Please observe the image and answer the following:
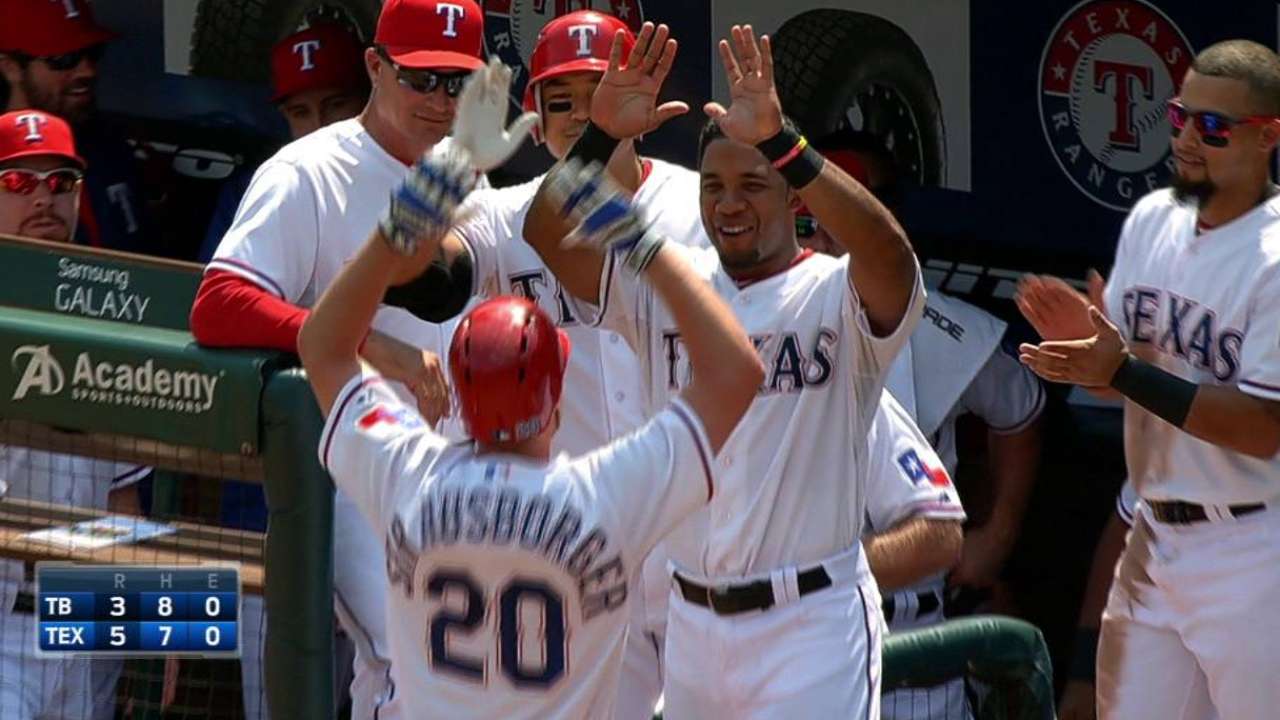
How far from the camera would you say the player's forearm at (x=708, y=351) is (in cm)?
334

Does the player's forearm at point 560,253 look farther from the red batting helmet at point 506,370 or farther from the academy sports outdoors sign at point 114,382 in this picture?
the red batting helmet at point 506,370

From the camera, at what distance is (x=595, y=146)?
4.02 meters

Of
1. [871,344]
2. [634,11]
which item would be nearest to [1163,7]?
[634,11]

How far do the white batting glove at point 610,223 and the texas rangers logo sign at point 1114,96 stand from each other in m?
3.53

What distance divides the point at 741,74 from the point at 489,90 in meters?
0.71

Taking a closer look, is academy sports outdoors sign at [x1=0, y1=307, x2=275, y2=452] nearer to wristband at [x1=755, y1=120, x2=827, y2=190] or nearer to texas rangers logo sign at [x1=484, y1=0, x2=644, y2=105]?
wristband at [x1=755, y1=120, x2=827, y2=190]

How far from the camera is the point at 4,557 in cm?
409

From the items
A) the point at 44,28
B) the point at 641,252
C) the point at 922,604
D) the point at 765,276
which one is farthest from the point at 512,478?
the point at 44,28

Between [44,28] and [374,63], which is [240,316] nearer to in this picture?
[374,63]

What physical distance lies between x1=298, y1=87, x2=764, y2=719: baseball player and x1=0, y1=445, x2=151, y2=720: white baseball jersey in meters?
0.93

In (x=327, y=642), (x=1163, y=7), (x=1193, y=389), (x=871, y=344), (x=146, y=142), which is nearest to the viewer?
(x=327, y=642)

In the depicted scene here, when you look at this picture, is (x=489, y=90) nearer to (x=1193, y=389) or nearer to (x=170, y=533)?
(x=170, y=533)

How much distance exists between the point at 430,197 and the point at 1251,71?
207cm

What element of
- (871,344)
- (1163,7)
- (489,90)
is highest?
(489,90)
